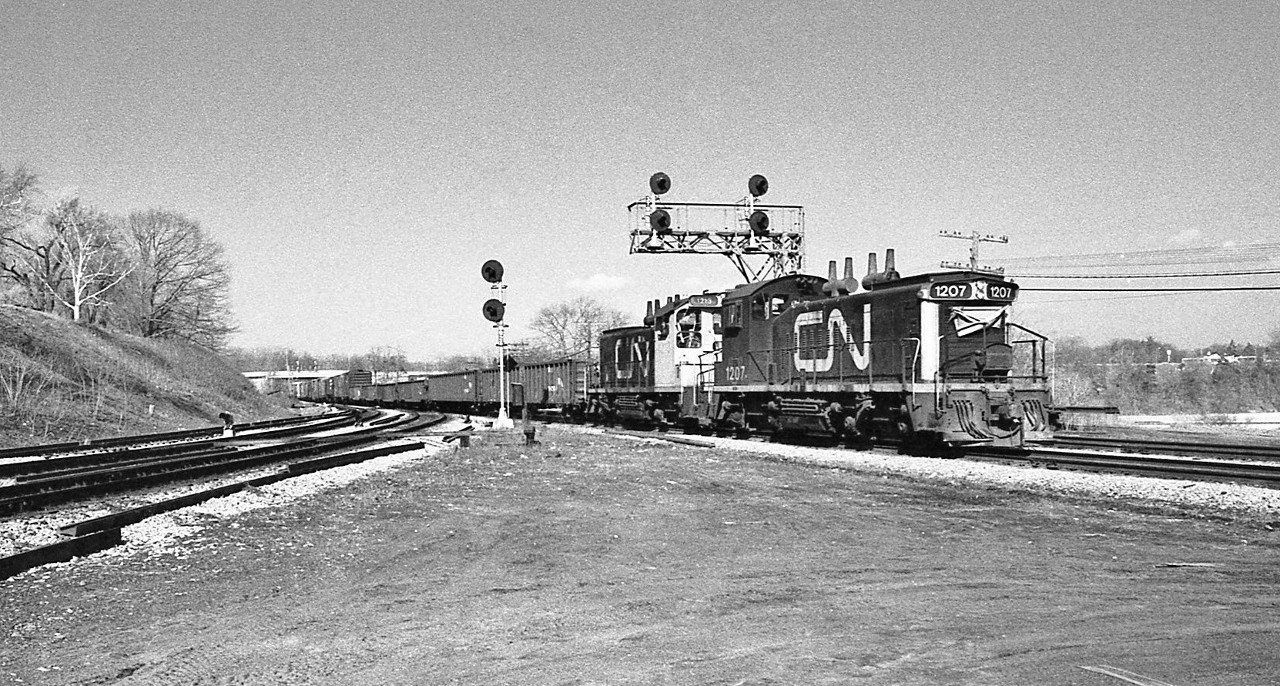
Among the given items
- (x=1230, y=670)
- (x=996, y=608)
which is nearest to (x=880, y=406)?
(x=996, y=608)

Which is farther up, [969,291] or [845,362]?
[969,291]

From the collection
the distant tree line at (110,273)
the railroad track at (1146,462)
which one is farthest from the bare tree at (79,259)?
the railroad track at (1146,462)

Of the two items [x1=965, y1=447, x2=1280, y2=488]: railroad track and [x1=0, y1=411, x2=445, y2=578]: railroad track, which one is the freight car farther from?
[x1=965, y1=447, x2=1280, y2=488]: railroad track

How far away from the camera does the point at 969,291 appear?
675 inches

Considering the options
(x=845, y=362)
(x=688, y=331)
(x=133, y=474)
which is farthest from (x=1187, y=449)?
(x=133, y=474)

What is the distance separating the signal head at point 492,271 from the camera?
2614 centimetres

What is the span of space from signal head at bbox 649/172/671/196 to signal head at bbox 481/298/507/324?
22.5 feet

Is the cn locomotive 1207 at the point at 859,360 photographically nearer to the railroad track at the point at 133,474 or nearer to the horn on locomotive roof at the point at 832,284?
the horn on locomotive roof at the point at 832,284

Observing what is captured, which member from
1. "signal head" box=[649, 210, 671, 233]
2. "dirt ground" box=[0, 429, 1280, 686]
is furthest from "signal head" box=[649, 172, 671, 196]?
"dirt ground" box=[0, 429, 1280, 686]

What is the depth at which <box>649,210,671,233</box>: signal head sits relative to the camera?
29688 mm

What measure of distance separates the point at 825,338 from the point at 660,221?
1089cm

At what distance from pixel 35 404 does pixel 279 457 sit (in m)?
11.4

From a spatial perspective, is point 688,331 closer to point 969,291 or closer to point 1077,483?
point 969,291

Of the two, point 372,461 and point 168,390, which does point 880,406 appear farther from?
point 168,390
